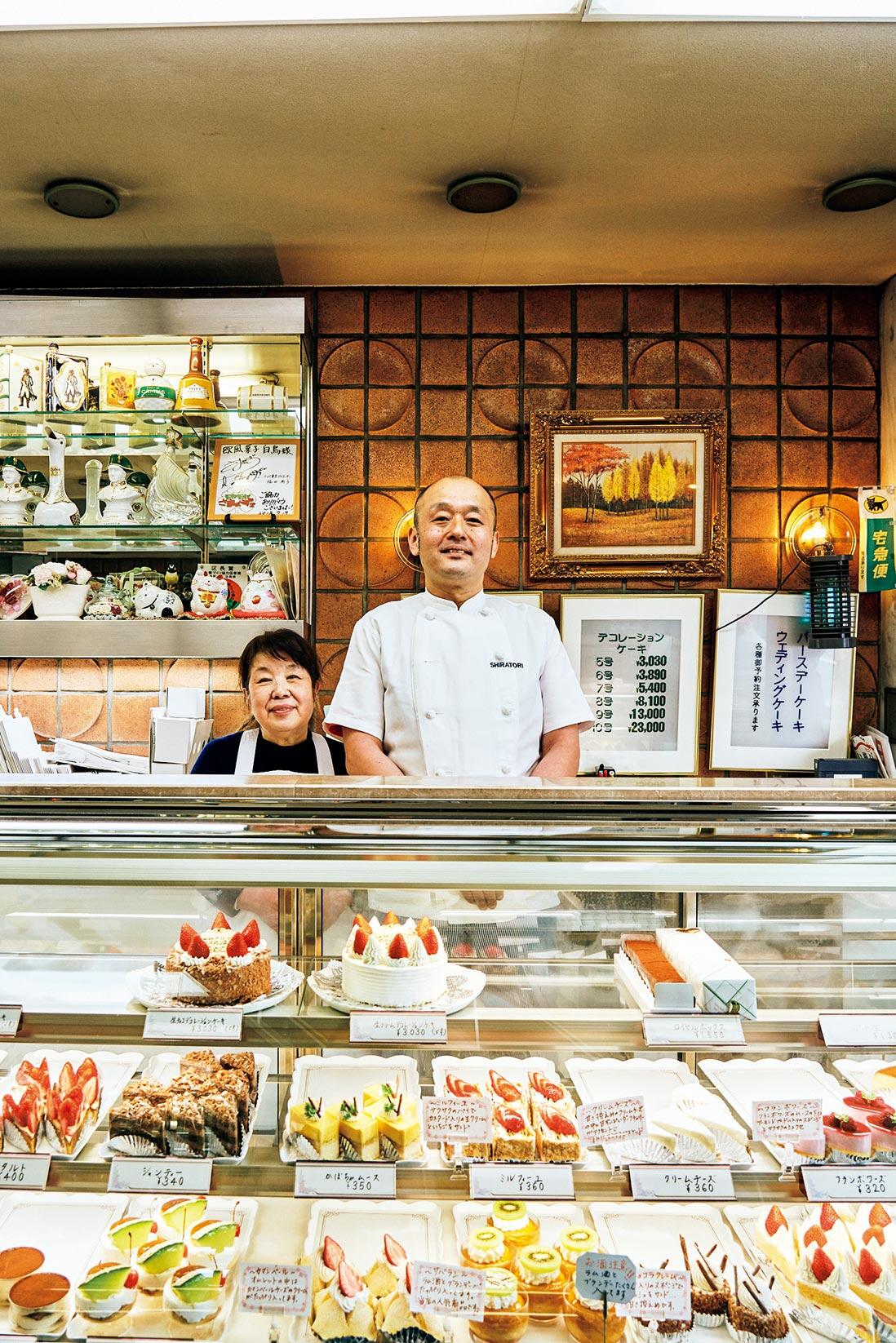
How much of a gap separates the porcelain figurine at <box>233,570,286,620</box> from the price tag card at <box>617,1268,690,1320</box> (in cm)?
290

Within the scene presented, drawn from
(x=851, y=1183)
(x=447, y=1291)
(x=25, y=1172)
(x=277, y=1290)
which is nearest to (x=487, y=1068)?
(x=447, y=1291)

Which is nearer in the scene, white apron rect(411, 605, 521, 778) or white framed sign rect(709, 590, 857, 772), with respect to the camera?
white apron rect(411, 605, 521, 778)

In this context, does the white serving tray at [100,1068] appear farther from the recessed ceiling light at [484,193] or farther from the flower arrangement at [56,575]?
the recessed ceiling light at [484,193]

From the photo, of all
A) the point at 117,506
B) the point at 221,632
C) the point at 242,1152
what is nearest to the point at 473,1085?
the point at 242,1152

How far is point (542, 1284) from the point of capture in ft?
4.32

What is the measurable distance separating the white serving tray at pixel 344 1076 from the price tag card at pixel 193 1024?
0.14 m

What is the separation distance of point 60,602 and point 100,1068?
9.03 ft

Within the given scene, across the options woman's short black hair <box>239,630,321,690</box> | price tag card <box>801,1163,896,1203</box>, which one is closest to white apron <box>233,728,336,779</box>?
woman's short black hair <box>239,630,321,690</box>

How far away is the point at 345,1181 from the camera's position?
131 centimetres

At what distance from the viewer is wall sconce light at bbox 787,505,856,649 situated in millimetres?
3855

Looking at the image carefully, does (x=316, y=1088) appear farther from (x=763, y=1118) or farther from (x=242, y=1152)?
(x=763, y=1118)

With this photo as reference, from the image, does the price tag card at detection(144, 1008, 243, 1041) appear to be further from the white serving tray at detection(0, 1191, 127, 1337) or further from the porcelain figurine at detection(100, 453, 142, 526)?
the porcelain figurine at detection(100, 453, 142, 526)

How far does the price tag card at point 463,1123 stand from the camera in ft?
4.35

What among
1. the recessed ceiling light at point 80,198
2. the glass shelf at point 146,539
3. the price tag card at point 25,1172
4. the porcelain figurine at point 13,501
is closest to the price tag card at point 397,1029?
the price tag card at point 25,1172
